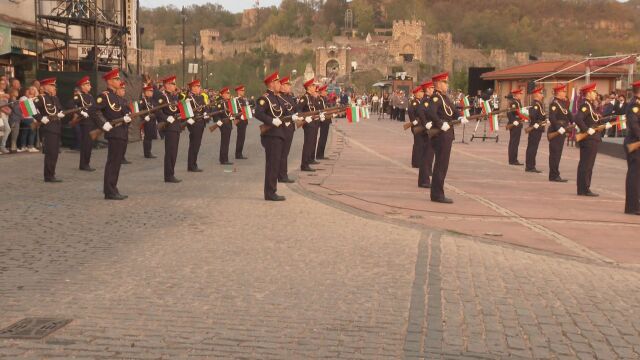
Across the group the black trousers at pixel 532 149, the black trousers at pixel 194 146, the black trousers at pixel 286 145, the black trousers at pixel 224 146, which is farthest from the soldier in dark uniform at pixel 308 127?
the black trousers at pixel 532 149

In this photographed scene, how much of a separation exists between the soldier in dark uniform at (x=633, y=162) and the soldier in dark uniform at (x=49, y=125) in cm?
982

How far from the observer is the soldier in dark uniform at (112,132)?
12148 millimetres

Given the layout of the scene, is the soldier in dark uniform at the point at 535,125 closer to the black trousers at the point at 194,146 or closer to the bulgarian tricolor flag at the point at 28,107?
the black trousers at the point at 194,146

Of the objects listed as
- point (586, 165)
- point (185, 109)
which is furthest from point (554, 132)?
point (185, 109)

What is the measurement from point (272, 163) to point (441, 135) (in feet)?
8.93

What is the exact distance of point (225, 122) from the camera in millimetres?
18891

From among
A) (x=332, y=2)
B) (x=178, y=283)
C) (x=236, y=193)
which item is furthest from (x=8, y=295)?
(x=332, y=2)

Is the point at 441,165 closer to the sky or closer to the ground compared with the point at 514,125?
closer to the ground

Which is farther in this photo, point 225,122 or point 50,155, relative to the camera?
point 225,122

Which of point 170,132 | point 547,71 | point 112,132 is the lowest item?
point 170,132

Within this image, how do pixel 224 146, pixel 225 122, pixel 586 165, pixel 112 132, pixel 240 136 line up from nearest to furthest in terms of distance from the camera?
1. pixel 112 132
2. pixel 586 165
3. pixel 224 146
4. pixel 225 122
5. pixel 240 136

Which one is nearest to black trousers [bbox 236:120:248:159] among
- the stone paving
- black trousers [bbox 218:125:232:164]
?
black trousers [bbox 218:125:232:164]

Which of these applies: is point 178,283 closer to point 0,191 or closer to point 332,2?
point 0,191

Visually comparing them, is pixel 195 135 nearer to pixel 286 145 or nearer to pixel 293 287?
pixel 286 145
